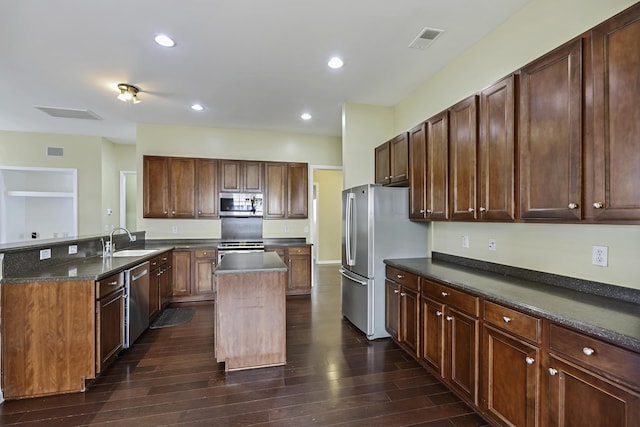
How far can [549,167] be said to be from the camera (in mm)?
1753

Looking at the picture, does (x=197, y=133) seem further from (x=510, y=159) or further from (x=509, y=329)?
(x=509, y=329)

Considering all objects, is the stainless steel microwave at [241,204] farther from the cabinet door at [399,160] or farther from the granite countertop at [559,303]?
the granite countertop at [559,303]

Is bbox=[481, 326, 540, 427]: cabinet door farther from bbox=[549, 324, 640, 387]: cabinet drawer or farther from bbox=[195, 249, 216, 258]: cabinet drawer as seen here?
bbox=[195, 249, 216, 258]: cabinet drawer

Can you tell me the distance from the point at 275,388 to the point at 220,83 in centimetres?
331

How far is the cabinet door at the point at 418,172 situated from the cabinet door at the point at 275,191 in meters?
2.78

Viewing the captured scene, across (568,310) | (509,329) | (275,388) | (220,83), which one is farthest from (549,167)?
(220,83)

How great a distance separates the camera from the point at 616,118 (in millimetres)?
1421

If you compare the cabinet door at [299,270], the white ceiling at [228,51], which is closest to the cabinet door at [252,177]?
the white ceiling at [228,51]

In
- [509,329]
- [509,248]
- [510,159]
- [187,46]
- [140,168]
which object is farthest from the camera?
[140,168]

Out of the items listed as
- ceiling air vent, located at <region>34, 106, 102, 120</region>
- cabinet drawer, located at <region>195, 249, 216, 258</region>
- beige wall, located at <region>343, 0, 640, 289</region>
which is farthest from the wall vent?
beige wall, located at <region>343, 0, 640, 289</region>

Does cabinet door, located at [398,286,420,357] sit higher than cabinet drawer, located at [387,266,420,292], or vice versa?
cabinet drawer, located at [387,266,420,292]

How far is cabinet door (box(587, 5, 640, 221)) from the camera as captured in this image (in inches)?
53.4

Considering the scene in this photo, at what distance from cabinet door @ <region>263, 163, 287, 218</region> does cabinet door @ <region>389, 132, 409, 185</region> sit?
236 cm

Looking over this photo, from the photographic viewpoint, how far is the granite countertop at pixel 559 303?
50.1 inches
